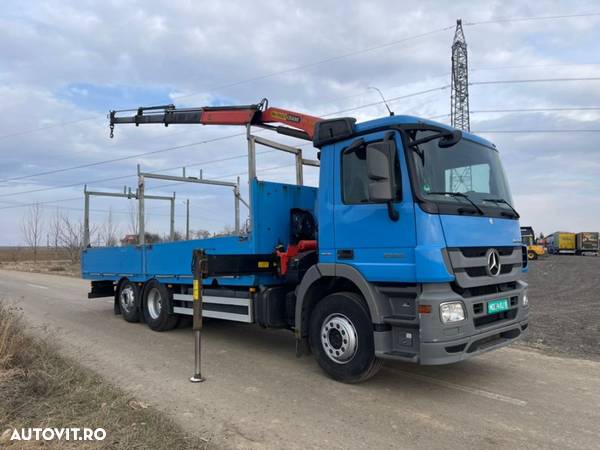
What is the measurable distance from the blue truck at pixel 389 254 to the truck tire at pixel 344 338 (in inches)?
0.5

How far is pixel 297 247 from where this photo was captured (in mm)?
6566

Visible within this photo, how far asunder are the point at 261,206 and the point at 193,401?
2.74m

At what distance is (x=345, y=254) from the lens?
5.27 metres

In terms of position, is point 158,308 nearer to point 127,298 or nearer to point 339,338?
point 127,298

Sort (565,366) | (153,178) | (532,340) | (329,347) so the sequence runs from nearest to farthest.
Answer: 1. (329,347)
2. (565,366)
3. (532,340)
4. (153,178)

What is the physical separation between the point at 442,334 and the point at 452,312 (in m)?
0.24

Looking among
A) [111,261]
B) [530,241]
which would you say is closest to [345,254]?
[111,261]

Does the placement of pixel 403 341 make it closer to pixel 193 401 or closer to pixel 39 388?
pixel 193 401

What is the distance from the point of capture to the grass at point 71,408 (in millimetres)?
3613

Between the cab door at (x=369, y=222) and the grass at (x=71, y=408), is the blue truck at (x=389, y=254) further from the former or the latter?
the grass at (x=71, y=408)

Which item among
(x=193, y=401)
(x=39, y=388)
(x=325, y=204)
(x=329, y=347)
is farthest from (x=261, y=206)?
(x=39, y=388)

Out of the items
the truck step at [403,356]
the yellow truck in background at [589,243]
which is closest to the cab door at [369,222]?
the truck step at [403,356]

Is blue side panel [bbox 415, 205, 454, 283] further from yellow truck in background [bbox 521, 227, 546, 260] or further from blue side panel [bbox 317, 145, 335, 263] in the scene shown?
yellow truck in background [bbox 521, 227, 546, 260]

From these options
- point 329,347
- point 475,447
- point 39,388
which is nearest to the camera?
point 475,447
